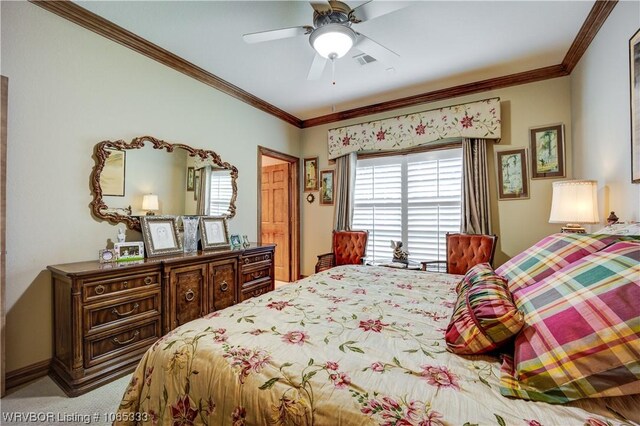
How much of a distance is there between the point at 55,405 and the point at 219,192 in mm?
2355

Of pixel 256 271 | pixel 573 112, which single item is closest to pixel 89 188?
pixel 256 271

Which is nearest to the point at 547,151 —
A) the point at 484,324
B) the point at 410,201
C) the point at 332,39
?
the point at 410,201

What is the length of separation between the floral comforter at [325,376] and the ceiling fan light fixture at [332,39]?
1828mm

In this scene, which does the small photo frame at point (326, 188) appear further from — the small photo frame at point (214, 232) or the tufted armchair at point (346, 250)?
the small photo frame at point (214, 232)

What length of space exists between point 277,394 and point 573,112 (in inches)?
156

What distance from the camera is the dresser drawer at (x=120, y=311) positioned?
201 cm

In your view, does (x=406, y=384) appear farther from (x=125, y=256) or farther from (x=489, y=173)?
(x=489, y=173)

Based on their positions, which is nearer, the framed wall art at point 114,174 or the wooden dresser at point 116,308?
the wooden dresser at point 116,308

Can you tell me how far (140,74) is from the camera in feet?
8.95

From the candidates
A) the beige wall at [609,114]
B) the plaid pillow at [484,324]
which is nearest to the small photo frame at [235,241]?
the plaid pillow at [484,324]

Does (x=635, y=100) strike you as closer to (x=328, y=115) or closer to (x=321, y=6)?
(x=321, y=6)

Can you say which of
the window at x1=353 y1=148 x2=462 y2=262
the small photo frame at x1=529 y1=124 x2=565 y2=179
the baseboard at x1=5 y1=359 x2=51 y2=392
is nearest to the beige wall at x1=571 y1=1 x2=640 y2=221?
A: the small photo frame at x1=529 y1=124 x2=565 y2=179

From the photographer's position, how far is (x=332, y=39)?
1984 millimetres

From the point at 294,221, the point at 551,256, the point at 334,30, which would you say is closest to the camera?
the point at 551,256
